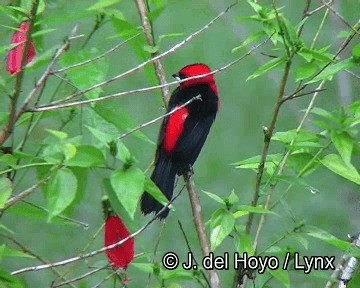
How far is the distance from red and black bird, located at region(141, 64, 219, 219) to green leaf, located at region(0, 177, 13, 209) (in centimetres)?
85

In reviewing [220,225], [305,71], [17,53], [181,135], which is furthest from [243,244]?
[181,135]

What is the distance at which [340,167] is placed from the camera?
1.67 meters

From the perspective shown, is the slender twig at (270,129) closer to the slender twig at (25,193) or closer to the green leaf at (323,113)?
the green leaf at (323,113)

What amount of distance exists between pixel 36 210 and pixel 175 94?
950 mm

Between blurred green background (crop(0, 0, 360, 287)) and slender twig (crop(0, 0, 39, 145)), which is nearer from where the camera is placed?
slender twig (crop(0, 0, 39, 145))

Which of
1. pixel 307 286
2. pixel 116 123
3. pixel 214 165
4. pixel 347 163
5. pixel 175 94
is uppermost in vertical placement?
pixel 116 123

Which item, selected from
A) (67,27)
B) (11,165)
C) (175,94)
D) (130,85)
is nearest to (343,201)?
(130,85)

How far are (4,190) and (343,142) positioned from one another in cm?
60

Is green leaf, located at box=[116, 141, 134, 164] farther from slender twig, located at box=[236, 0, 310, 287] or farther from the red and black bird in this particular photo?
the red and black bird

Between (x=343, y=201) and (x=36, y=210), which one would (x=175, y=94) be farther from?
(x=343, y=201)

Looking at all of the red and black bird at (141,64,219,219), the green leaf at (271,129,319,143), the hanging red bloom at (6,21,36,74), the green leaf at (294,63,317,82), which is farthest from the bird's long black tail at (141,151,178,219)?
the hanging red bloom at (6,21,36,74)

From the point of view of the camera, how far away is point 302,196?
149 inches

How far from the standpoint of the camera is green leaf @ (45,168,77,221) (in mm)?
1210

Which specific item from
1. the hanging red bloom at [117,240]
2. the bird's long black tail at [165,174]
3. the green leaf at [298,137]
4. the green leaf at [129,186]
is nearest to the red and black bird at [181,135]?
the bird's long black tail at [165,174]
